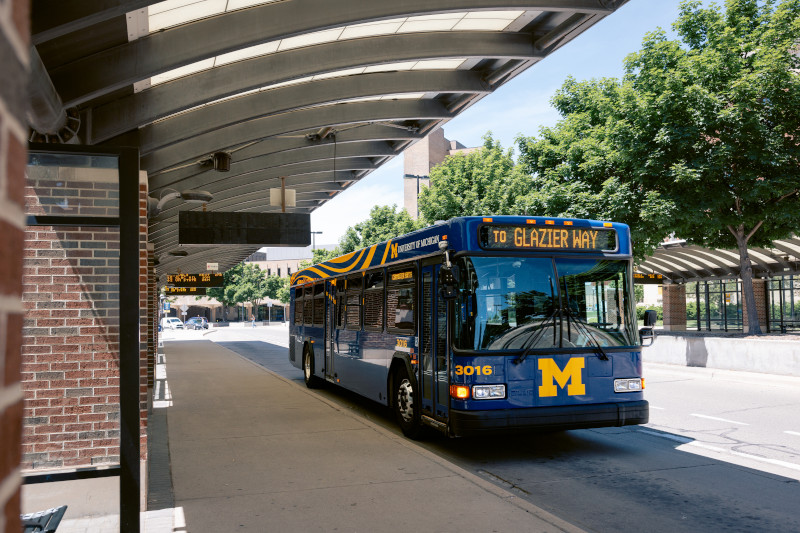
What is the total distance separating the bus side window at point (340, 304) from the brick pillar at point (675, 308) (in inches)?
1181

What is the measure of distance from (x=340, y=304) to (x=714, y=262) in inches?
1035

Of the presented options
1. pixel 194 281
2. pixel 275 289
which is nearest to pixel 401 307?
pixel 194 281

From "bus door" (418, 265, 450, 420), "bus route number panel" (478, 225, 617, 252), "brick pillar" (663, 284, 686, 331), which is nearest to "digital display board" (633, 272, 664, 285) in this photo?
"brick pillar" (663, 284, 686, 331)

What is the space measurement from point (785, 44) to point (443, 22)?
43.7 feet

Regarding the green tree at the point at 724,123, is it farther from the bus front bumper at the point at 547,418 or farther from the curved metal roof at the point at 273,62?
the bus front bumper at the point at 547,418

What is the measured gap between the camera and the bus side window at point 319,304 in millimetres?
15183

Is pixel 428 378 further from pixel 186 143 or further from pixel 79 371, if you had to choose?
pixel 186 143

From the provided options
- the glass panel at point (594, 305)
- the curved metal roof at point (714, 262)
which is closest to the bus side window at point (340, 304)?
the glass panel at point (594, 305)

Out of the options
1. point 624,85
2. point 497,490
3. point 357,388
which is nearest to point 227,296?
point 624,85

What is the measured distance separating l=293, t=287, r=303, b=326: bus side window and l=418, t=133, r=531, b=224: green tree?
1684 centimetres

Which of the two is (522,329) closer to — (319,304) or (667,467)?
(667,467)

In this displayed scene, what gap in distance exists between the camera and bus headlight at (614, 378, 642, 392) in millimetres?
8398

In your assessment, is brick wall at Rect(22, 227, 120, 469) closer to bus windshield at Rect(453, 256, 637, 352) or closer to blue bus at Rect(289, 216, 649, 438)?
blue bus at Rect(289, 216, 649, 438)

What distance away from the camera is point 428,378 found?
8.88 meters
